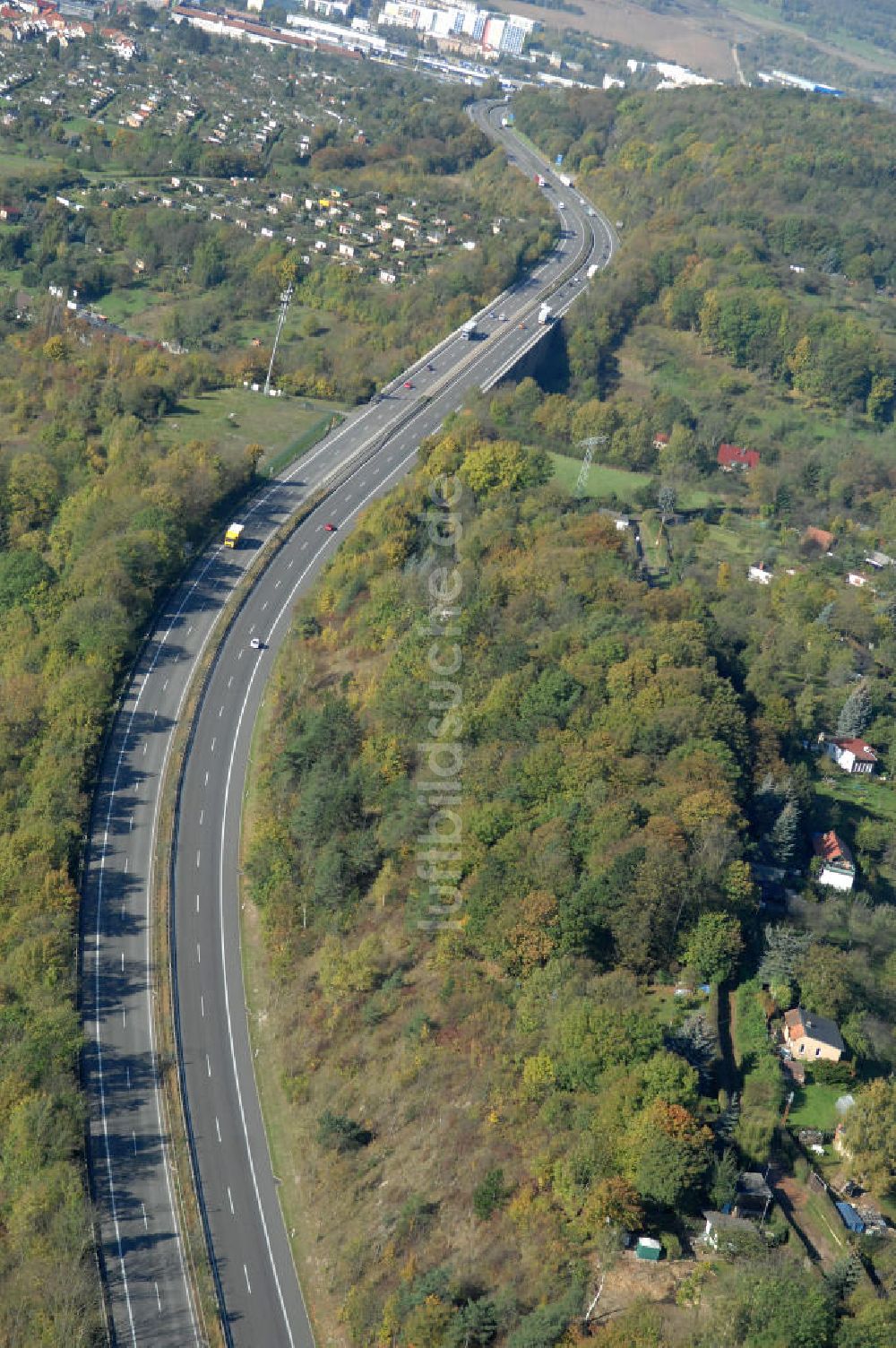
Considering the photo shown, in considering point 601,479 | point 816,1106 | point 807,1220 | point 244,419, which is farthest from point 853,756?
point 244,419

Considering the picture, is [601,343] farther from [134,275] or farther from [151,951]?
[151,951]

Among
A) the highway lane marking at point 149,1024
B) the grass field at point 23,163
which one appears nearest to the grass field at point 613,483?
the highway lane marking at point 149,1024

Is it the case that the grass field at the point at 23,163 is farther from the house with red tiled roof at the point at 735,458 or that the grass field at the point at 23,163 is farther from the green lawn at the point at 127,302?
the house with red tiled roof at the point at 735,458

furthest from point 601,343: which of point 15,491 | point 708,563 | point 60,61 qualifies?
point 60,61

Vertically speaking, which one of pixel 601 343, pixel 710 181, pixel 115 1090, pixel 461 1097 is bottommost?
pixel 115 1090

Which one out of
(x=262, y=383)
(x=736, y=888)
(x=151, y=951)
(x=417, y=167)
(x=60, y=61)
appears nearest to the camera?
(x=736, y=888)

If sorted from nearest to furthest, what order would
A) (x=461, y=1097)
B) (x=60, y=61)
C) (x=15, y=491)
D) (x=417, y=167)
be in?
(x=461, y=1097)
(x=15, y=491)
(x=417, y=167)
(x=60, y=61)

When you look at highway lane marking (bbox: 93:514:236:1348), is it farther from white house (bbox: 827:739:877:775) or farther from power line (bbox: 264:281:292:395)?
white house (bbox: 827:739:877:775)
